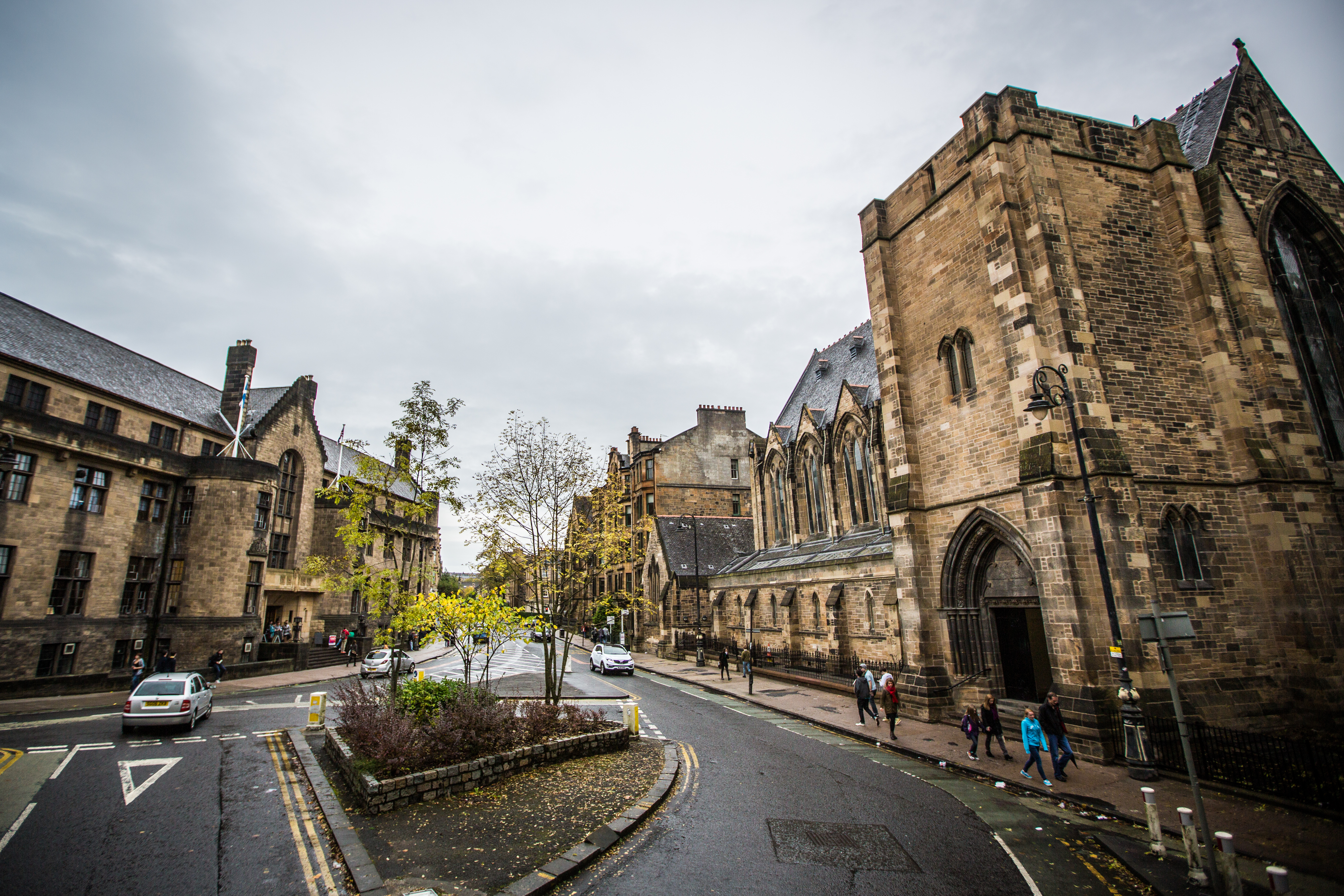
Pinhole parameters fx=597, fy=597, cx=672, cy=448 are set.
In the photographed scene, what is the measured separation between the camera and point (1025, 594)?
14.3 metres

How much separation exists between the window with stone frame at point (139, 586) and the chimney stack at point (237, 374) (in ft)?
29.1

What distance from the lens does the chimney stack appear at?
106ft

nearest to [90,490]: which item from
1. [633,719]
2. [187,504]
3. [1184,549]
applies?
[187,504]

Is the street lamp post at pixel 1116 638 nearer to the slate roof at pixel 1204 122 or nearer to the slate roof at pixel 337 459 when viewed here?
the slate roof at pixel 1204 122

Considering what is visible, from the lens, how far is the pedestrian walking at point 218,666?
25.4 m

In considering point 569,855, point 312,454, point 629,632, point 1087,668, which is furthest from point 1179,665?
point 312,454

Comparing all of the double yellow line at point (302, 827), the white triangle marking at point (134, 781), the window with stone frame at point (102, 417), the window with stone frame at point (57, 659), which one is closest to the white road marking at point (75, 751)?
the white triangle marking at point (134, 781)

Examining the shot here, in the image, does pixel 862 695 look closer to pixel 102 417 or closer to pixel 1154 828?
pixel 1154 828

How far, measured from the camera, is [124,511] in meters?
25.0

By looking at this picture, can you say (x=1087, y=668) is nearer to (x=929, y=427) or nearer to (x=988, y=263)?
(x=929, y=427)

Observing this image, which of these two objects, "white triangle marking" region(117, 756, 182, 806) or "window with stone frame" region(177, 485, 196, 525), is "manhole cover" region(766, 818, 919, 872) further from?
"window with stone frame" region(177, 485, 196, 525)

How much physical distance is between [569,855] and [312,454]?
3652cm

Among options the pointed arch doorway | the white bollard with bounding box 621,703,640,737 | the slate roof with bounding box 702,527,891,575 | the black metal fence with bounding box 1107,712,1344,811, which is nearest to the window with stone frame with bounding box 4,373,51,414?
the white bollard with bounding box 621,703,640,737

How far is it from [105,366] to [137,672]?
14.7 meters
